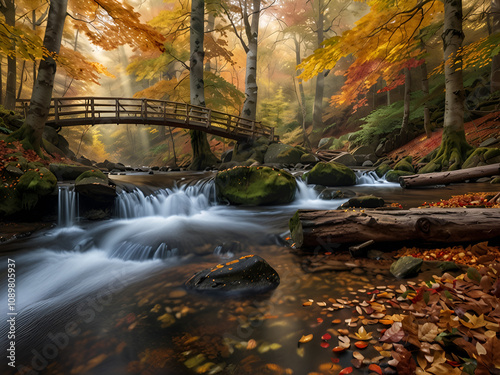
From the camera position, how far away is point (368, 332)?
1.90 metres

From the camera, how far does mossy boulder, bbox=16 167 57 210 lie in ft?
18.1

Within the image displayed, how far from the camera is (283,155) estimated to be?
47.3 ft

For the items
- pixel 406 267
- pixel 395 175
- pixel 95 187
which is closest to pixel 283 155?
pixel 395 175

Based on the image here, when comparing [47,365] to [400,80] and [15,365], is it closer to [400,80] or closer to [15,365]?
[15,365]

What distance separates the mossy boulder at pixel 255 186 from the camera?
7535mm

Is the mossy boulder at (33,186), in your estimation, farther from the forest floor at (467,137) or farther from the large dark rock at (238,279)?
the forest floor at (467,137)

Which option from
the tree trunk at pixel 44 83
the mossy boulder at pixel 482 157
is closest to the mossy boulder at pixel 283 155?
the mossy boulder at pixel 482 157

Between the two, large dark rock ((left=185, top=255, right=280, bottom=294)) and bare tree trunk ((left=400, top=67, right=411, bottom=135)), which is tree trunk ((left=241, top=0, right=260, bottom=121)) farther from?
large dark rock ((left=185, top=255, right=280, bottom=294))

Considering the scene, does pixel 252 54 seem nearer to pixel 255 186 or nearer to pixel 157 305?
pixel 255 186

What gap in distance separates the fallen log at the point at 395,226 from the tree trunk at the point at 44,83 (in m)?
9.59

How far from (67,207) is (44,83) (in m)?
5.06

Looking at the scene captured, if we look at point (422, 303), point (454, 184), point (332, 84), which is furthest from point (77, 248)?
point (332, 84)

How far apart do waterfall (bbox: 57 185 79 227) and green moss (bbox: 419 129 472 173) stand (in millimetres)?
11464

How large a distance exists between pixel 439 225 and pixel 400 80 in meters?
14.4
